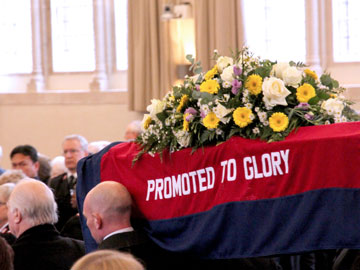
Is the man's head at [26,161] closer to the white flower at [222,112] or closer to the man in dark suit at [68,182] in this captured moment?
the man in dark suit at [68,182]

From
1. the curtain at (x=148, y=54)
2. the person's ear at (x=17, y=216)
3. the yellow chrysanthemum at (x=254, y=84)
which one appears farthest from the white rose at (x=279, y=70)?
the curtain at (x=148, y=54)

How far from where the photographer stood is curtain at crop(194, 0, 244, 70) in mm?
9555

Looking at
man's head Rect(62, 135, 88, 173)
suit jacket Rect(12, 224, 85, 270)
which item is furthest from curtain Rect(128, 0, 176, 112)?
suit jacket Rect(12, 224, 85, 270)

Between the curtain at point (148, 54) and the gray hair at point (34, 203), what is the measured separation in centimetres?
558

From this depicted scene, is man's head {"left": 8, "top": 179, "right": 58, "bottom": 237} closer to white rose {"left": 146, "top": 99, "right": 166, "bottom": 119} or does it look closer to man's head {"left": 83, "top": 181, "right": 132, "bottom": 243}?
man's head {"left": 83, "top": 181, "right": 132, "bottom": 243}

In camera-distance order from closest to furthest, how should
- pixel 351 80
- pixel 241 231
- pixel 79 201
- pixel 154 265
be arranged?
pixel 241 231 → pixel 154 265 → pixel 79 201 → pixel 351 80

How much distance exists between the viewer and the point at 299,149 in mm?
3438

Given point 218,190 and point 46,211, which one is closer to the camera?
point 218,190

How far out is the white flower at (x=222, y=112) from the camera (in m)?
3.59

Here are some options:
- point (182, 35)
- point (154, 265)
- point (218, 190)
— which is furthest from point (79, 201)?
point (182, 35)

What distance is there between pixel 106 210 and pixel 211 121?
0.71 metres

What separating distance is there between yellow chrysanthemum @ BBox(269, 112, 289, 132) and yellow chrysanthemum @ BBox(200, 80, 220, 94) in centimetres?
32

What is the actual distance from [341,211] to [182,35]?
6.77 metres

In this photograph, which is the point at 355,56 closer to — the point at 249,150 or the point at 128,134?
the point at 128,134
